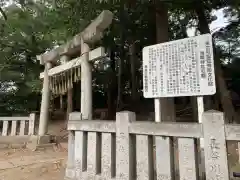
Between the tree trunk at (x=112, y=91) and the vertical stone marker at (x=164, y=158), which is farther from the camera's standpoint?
the tree trunk at (x=112, y=91)

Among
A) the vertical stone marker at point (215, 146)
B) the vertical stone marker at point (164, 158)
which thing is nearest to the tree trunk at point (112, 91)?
the vertical stone marker at point (164, 158)

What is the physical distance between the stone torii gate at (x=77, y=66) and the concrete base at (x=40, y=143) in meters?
0.15

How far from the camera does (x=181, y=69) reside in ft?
11.3

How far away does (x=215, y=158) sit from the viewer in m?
2.56

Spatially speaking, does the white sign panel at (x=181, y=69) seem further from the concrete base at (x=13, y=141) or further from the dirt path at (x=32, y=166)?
the concrete base at (x=13, y=141)

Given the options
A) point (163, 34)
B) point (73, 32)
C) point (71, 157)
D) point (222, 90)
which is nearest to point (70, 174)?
point (71, 157)

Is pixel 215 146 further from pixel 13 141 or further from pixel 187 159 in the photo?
pixel 13 141

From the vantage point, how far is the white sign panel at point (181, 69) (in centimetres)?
326

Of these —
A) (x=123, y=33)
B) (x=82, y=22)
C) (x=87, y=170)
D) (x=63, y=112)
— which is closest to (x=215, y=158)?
(x=87, y=170)

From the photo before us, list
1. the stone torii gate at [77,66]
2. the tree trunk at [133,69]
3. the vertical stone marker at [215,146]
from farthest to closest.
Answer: the tree trunk at [133,69], the stone torii gate at [77,66], the vertical stone marker at [215,146]

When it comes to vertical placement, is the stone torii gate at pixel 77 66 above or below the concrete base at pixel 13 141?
above

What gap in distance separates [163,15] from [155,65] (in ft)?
15.4

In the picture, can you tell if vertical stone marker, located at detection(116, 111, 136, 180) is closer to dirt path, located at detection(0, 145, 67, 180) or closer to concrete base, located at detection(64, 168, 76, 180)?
concrete base, located at detection(64, 168, 76, 180)

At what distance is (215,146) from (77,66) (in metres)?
3.93
